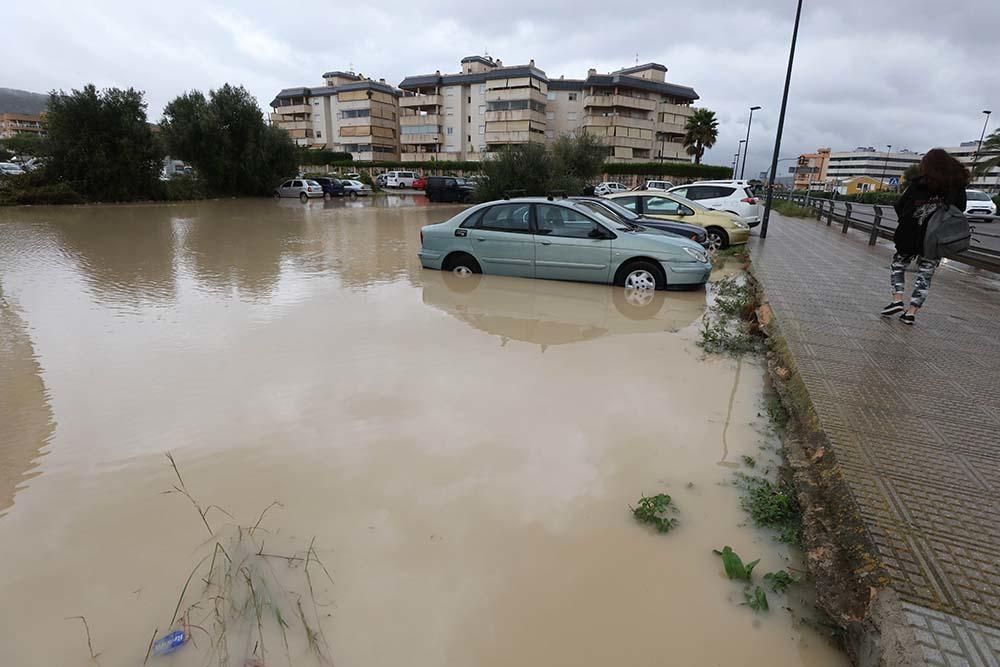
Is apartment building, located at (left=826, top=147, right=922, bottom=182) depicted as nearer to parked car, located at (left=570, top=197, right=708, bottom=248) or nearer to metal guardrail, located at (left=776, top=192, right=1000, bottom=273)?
metal guardrail, located at (left=776, top=192, right=1000, bottom=273)

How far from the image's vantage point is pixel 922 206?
5676 mm

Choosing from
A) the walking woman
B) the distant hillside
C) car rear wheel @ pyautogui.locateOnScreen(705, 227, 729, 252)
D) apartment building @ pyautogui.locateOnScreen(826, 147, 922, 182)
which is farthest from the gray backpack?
the distant hillside

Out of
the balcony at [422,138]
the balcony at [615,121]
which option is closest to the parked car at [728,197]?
the balcony at [615,121]

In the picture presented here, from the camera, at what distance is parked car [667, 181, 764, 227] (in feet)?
52.2

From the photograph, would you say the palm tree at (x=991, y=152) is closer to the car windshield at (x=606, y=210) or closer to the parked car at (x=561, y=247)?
the car windshield at (x=606, y=210)

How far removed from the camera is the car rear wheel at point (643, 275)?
26.8ft

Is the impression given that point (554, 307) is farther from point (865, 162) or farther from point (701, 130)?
point (865, 162)

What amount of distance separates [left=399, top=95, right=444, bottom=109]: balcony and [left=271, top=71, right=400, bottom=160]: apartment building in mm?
5072

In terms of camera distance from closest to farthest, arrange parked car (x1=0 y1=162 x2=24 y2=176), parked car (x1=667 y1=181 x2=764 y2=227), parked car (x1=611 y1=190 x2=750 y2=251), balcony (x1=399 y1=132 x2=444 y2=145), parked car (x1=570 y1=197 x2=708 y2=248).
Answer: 1. parked car (x1=570 y1=197 x2=708 y2=248)
2. parked car (x1=611 y1=190 x2=750 y2=251)
3. parked car (x1=667 y1=181 x2=764 y2=227)
4. parked car (x1=0 y1=162 x2=24 y2=176)
5. balcony (x1=399 y1=132 x2=444 y2=145)

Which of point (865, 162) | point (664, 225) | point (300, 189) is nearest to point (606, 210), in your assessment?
point (664, 225)

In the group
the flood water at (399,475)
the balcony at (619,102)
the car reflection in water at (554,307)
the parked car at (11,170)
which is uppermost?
the balcony at (619,102)

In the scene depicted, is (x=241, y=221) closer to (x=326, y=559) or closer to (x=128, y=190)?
(x=128, y=190)

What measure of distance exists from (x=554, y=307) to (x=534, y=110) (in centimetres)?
6374

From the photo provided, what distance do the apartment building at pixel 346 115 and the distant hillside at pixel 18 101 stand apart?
115483mm
